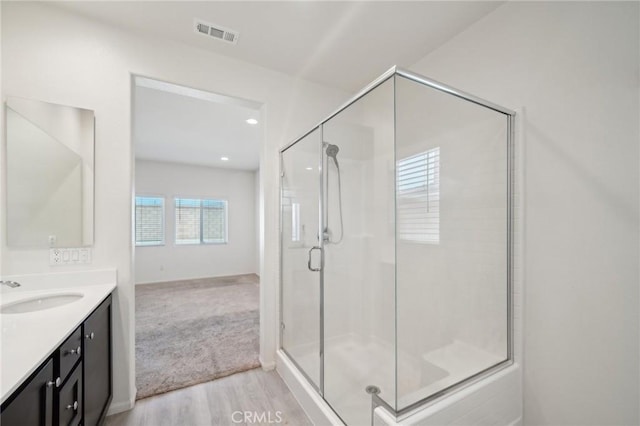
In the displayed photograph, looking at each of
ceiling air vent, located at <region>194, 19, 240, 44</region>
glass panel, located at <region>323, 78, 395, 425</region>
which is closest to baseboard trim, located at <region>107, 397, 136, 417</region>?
glass panel, located at <region>323, 78, 395, 425</region>

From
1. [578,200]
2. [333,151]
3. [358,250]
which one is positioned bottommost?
[358,250]

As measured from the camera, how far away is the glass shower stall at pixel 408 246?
165 cm

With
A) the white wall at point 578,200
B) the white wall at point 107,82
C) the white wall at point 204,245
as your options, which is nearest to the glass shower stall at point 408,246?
the white wall at point 578,200

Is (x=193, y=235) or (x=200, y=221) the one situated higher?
(x=200, y=221)

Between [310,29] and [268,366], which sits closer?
[310,29]

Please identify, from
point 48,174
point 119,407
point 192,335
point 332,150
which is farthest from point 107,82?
point 192,335

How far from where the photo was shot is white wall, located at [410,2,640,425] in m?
1.27

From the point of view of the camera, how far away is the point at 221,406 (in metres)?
1.95

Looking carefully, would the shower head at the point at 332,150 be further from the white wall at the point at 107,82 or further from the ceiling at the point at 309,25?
the white wall at the point at 107,82

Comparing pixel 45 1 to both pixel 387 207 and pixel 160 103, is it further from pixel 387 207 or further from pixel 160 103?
pixel 387 207

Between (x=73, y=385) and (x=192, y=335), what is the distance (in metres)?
2.05

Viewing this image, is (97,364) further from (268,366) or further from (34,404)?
(268,366)

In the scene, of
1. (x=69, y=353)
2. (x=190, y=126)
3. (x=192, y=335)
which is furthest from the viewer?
(x=190, y=126)

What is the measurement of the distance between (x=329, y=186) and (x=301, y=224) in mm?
416
